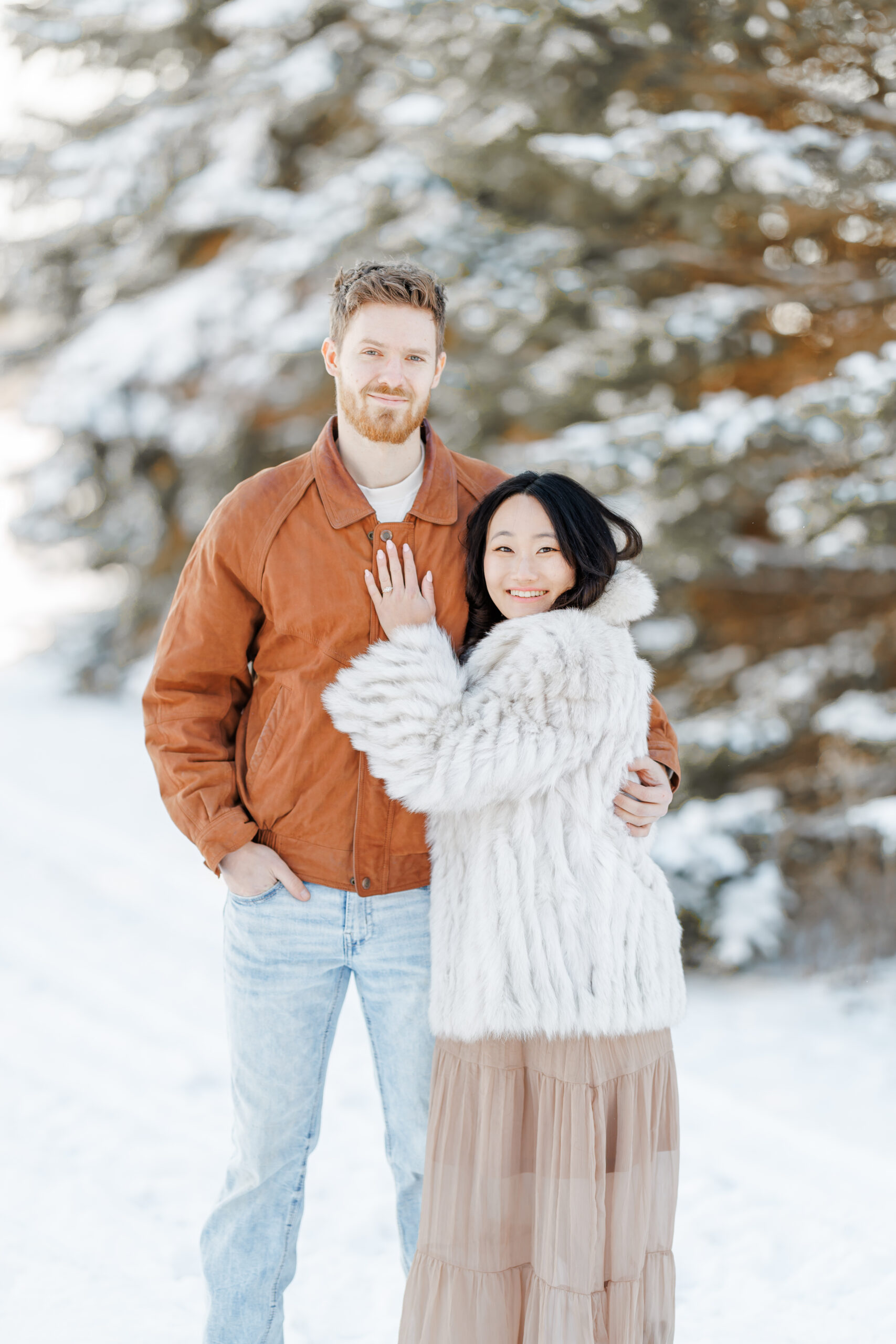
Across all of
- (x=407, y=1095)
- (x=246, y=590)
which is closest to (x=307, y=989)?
(x=407, y=1095)

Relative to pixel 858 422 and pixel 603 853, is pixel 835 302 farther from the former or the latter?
pixel 603 853

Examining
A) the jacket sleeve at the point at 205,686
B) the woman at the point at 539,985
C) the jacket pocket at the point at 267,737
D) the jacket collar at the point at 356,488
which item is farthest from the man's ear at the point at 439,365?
the jacket pocket at the point at 267,737

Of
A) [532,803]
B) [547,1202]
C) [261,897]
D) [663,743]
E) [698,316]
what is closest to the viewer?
[547,1202]

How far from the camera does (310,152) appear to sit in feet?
26.2

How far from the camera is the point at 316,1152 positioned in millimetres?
3332

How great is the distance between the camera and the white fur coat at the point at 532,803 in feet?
5.98

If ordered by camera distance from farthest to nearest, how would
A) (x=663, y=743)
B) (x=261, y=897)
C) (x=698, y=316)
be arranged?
(x=698, y=316)
(x=663, y=743)
(x=261, y=897)

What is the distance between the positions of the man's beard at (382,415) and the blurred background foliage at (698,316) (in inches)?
96.1

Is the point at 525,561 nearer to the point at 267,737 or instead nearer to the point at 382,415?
the point at 382,415

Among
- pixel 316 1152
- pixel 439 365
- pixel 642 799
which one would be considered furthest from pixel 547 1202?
pixel 316 1152

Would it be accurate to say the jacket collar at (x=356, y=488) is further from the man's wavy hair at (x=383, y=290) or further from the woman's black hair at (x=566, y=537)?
the man's wavy hair at (x=383, y=290)

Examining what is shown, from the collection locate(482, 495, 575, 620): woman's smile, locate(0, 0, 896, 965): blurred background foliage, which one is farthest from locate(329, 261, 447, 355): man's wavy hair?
locate(0, 0, 896, 965): blurred background foliage

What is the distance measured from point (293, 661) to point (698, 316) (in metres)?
3.34

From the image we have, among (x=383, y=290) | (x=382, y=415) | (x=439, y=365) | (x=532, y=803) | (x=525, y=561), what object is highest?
(x=383, y=290)
